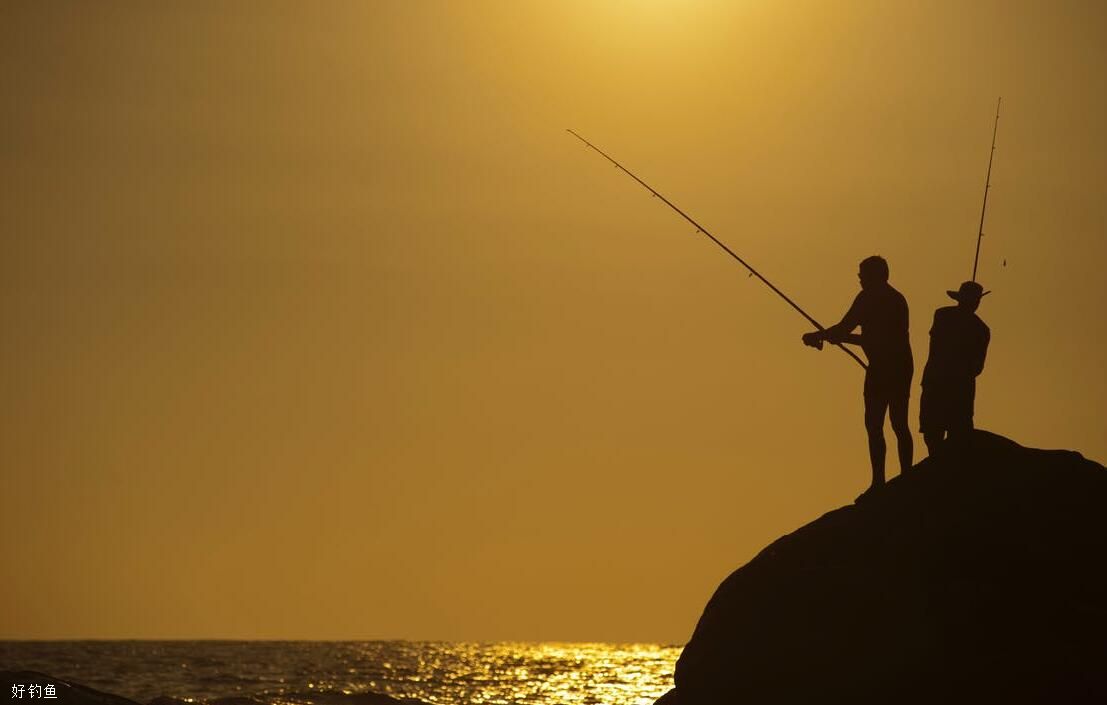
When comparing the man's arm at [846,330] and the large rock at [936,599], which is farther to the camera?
the man's arm at [846,330]

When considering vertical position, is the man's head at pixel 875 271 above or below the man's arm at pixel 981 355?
above

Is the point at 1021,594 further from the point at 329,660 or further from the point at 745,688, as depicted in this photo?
the point at 329,660

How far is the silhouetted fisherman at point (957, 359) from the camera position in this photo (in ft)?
49.4

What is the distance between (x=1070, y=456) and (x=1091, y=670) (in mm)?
2232

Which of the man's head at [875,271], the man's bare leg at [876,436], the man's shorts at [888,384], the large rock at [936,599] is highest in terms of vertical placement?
the man's head at [875,271]

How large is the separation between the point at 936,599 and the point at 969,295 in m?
2.97

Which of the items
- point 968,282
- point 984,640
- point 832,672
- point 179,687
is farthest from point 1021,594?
point 179,687

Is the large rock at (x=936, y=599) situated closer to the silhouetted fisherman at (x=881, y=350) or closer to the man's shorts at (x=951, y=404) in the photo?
the man's shorts at (x=951, y=404)

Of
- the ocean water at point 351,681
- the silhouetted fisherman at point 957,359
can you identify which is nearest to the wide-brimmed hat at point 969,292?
the silhouetted fisherman at point 957,359

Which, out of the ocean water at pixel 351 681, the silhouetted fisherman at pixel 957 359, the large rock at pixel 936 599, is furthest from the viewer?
the ocean water at pixel 351 681

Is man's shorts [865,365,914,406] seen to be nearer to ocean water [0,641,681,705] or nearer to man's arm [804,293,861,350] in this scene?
man's arm [804,293,861,350]

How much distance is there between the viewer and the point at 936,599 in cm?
1355

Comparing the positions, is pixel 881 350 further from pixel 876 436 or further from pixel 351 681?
pixel 351 681

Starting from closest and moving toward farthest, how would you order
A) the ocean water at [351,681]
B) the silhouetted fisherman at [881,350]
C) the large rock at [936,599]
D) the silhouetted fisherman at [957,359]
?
the large rock at [936,599] → the silhouetted fisherman at [957,359] → the silhouetted fisherman at [881,350] → the ocean water at [351,681]
